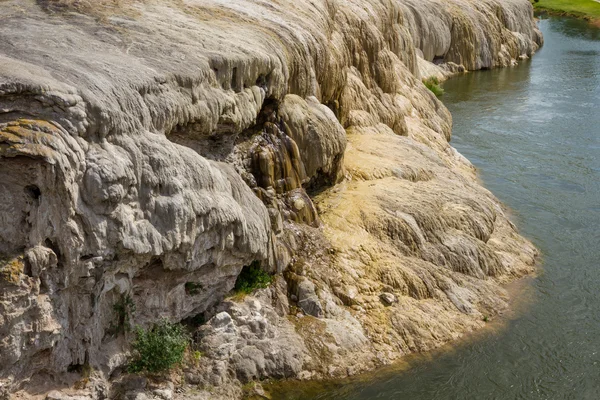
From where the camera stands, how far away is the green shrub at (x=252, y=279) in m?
17.9

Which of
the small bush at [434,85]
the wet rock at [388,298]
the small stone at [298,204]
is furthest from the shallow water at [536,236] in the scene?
the small stone at [298,204]

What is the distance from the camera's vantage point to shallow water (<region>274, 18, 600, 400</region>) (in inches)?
696

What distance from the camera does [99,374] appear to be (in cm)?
1462

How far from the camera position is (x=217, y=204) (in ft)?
52.7

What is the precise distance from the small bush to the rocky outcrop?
67.1 ft

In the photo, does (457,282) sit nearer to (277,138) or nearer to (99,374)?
(277,138)

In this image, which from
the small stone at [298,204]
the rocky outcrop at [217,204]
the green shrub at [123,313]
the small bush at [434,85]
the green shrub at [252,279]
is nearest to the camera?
the rocky outcrop at [217,204]

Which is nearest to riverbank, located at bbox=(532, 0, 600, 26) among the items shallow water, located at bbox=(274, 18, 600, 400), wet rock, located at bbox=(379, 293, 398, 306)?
shallow water, located at bbox=(274, 18, 600, 400)

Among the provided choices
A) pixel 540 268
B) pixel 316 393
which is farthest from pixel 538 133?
pixel 316 393

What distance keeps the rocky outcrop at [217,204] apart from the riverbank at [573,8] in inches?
2480

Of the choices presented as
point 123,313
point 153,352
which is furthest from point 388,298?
point 123,313

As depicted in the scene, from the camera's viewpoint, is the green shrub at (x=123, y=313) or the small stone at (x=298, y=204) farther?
the small stone at (x=298, y=204)

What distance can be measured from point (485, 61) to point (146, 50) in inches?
1759

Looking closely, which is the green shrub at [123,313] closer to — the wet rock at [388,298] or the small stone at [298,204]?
the small stone at [298,204]
